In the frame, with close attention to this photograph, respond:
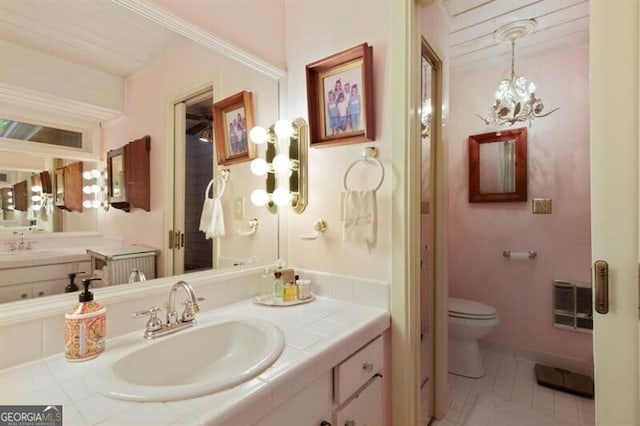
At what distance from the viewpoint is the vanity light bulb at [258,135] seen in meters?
1.55

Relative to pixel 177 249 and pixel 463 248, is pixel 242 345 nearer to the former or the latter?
pixel 177 249

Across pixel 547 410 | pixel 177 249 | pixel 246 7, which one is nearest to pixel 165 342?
pixel 177 249

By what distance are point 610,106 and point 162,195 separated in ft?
5.10

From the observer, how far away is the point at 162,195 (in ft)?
4.13

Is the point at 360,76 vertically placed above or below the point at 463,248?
above

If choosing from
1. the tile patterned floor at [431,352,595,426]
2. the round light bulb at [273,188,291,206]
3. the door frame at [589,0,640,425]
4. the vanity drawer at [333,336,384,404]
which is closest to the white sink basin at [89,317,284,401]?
the vanity drawer at [333,336,384,404]

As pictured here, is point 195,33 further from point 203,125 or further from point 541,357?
point 541,357

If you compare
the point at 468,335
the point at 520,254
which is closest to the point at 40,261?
the point at 468,335

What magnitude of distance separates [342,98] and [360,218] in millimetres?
561

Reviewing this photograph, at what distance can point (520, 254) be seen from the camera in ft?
7.91

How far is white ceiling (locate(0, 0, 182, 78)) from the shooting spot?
0.87 metres

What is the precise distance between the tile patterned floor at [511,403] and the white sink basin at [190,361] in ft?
4.32

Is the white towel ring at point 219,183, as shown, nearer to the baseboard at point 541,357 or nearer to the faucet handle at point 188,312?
the faucet handle at point 188,312

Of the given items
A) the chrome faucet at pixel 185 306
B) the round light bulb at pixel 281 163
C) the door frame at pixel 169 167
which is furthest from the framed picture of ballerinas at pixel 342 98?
the chrome faucet at pixel 185 306
